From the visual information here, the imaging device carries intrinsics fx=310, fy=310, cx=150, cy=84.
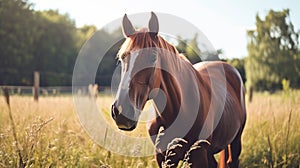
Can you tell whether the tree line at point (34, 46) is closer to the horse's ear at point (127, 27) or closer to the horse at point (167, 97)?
the horse at point (167, 97)

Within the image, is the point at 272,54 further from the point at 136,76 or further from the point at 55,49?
the point at 136,76

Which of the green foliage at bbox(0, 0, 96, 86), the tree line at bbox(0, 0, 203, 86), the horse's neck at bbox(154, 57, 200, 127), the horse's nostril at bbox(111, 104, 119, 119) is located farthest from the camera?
the green foliage at bbox(0, 0, 96, 86)

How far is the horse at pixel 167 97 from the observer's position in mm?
1867

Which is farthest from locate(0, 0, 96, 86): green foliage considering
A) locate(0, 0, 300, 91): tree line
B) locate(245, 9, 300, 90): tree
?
locate(245, 9, 300, 90): tree

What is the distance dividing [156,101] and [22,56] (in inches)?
1153

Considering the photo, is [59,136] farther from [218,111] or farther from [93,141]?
[218,111]

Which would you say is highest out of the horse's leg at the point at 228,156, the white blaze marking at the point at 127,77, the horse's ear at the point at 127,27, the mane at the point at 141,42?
the horse's ear at the point at 127,27

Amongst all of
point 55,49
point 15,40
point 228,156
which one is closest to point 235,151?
point 228,156

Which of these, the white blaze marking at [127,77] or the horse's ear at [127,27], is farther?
the horse's ear at [127,27]

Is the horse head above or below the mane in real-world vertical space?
below

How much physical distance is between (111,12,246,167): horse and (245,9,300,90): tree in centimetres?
2670

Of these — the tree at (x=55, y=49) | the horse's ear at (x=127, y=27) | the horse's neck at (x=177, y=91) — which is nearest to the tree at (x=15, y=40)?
the tree at (x=55, y=49)

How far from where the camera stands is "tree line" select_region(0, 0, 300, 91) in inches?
1011

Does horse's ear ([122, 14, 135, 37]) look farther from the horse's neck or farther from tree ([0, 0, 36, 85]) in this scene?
tree ([0, 0, 36, 85])
